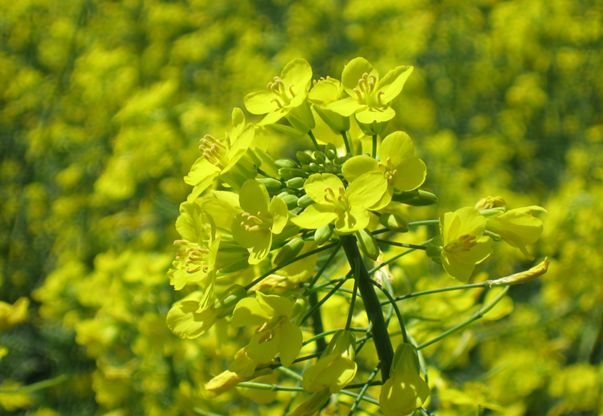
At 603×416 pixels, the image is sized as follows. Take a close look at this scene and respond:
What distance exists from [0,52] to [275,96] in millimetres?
4625

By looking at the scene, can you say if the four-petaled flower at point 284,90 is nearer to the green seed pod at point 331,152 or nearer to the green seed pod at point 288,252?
the green seed pod at point 331,152

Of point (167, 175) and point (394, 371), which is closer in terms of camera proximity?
point (394, 371)

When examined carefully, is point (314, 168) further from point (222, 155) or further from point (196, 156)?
point (196, 156)

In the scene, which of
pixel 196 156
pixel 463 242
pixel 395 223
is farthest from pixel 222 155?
pixel 196 156

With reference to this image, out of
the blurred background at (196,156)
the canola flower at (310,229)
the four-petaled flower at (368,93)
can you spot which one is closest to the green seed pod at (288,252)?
the canola flower at (310,229)

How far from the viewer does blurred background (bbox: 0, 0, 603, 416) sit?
2.23 m

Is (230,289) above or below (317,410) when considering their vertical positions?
above

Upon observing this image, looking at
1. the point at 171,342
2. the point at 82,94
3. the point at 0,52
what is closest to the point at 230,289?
the point at 171,342

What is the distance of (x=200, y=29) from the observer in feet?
20.8

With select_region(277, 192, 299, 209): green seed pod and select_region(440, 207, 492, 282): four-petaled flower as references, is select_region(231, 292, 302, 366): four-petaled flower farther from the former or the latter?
select_region(440, 207, 492, 282): four-petaled flower

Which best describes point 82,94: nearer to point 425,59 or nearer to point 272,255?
point 425,59

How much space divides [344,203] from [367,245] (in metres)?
0.09

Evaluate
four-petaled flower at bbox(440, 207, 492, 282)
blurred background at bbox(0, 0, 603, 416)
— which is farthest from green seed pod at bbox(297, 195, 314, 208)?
blurred background at bbox(0, 0, 603, 416)

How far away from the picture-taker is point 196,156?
311 cm
